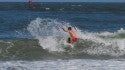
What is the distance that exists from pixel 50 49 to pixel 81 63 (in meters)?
4.30

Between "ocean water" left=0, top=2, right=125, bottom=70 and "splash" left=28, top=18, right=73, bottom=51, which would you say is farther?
"splash" left=28, top=18, right=73, bottom=51

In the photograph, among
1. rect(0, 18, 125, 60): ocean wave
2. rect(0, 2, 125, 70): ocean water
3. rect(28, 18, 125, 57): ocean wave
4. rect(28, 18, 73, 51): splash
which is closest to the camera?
rect(0, 2, 125, 70): ocean water

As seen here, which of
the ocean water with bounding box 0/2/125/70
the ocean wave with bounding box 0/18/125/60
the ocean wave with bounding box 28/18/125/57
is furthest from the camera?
the ocean wave with bounding box 28/18/125/57

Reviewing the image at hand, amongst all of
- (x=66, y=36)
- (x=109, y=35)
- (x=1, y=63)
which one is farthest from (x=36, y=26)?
(x=1, y=63)

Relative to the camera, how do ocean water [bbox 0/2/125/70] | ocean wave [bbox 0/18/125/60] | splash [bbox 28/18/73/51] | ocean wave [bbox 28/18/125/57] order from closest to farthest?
ocean water [bbox 0/2/125/70] < ocean wave [bbox 0/18/125/60] < ocean wave [bbox 28/18/125/57] < splash [bbox 28/18/73/51]

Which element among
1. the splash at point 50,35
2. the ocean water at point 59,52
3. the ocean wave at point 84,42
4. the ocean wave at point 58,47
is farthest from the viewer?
the splash at point 50,35

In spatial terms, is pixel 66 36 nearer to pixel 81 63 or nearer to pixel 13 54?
pixel 13 54

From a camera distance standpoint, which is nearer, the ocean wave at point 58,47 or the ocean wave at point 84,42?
the ocean wave at point 58,47

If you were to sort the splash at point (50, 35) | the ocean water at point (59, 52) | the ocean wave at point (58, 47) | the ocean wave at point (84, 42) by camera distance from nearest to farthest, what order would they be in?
the ocean water at point (59, 52) < the ocean wave at point (58, 47) < the ocean wave at point (84, 42) < the splash at point (50, 35)

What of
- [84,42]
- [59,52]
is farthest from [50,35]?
[59,52]

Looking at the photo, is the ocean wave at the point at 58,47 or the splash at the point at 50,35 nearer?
the ocean wave at the point at 58,47

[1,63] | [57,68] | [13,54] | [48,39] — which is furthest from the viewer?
[48,39]

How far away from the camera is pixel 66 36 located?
23.9 m

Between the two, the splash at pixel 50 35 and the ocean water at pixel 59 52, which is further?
the splash at pixel 50 35
